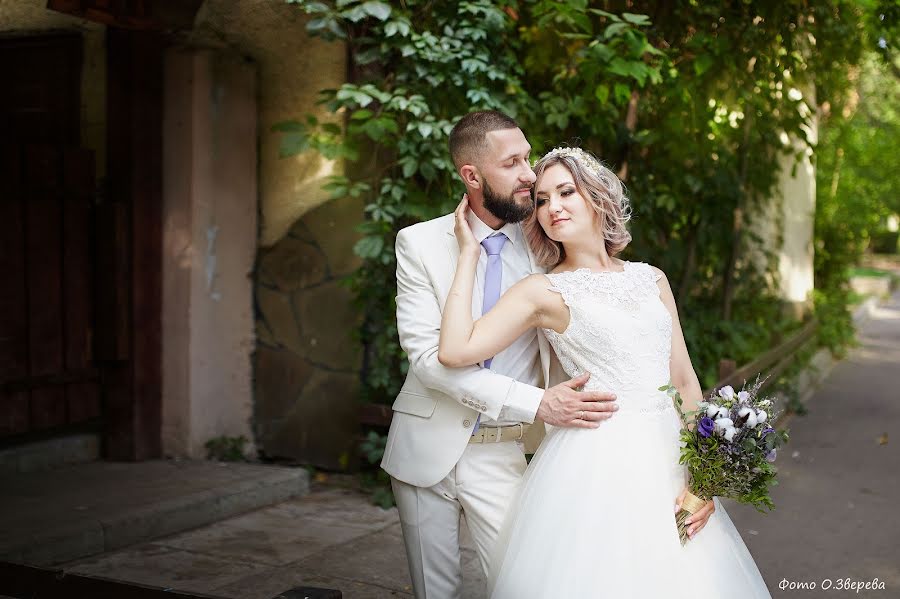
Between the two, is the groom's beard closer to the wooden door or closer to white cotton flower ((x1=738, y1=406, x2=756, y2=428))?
white cotton flower ((x1=738, y1=406, x2=756, y2=428))

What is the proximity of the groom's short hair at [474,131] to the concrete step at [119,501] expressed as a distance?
276 cm

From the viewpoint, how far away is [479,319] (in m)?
2.67

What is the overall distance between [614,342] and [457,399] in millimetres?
490

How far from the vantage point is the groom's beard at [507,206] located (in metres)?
2.81

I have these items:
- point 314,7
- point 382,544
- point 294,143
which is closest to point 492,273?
point 382,544

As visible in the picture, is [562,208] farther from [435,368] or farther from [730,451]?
[730,451]

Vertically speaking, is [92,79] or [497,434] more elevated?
[92,79]

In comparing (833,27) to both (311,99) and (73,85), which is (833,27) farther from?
(73,85)

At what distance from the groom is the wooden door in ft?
10.8

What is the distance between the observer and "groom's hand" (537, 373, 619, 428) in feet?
8.76

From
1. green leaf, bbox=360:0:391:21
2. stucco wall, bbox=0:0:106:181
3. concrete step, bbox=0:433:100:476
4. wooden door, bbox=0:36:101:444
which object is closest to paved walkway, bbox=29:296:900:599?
concrete step, bbox=0:433:100:476

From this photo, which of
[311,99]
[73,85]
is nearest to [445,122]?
[311,99]

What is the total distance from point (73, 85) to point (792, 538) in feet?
16.6

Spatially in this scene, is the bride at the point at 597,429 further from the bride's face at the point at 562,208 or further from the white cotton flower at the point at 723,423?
the white cotton flower at the point at 723,423
